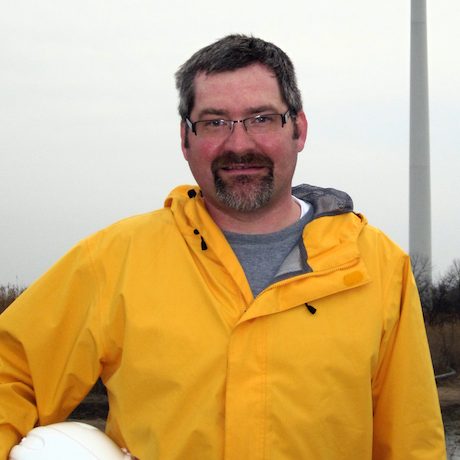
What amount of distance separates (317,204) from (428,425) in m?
0.90

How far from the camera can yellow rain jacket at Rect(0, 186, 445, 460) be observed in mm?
3221

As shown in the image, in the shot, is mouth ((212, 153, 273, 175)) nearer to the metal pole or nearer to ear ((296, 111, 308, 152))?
ear ((296, 111, 308, 152))

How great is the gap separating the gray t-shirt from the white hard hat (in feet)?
2.41

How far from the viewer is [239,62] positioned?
11.5 ft

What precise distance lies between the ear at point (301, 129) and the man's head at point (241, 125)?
4cm

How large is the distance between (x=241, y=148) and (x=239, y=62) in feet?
1.09

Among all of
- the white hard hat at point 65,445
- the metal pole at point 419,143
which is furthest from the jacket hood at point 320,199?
the metal pole at point 419,143

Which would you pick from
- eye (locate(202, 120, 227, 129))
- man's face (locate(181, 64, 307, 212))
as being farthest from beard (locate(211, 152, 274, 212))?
eye (locate(202, 120, 227, 129))

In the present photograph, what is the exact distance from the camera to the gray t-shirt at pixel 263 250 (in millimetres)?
3438

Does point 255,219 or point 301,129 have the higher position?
point 301,129

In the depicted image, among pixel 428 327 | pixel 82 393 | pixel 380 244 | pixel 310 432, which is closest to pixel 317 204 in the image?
pixel 380 244

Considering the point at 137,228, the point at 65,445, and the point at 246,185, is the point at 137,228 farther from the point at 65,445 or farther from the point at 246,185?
the point at 65,445

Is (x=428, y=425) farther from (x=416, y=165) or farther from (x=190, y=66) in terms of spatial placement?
(x=416, y=165)

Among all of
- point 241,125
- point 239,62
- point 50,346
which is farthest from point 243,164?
point 50,346
